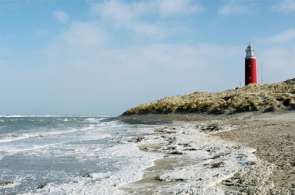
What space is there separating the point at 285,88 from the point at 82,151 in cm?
3106

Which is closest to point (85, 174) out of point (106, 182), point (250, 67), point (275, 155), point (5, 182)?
point (106, 182)

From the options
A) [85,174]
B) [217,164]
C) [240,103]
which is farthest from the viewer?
[240,103]

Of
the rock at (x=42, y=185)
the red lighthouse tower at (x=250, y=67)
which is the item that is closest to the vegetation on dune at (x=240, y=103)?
the red lighthouse tower at (x=250, y=67)

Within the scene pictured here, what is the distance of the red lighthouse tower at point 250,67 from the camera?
5875cm

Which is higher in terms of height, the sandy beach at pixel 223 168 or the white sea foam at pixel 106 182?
the sandy beach at pixel 223 168

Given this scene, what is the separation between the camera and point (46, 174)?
41.0 feet

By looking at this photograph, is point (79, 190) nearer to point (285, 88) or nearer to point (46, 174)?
point (46, 174)

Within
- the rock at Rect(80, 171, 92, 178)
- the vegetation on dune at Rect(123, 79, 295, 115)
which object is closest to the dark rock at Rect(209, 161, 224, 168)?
the rock at Rect(80, 171, 92, 178)

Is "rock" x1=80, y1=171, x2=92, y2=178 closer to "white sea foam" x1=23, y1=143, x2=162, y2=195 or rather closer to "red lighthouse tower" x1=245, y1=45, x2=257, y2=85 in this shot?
"white sea foam" x1=23, y1=143, x2=162, y2=195

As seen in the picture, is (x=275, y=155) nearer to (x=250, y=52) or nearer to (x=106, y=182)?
(x=106, y=182)

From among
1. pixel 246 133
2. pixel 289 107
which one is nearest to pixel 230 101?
pixel 289 107

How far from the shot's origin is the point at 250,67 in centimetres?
5888

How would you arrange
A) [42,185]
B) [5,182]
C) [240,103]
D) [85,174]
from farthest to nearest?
[240,103], [85,174], [5,182], [42,185]

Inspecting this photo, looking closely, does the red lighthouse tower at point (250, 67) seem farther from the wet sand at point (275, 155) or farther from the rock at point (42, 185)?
the rock at point (42, 185)
